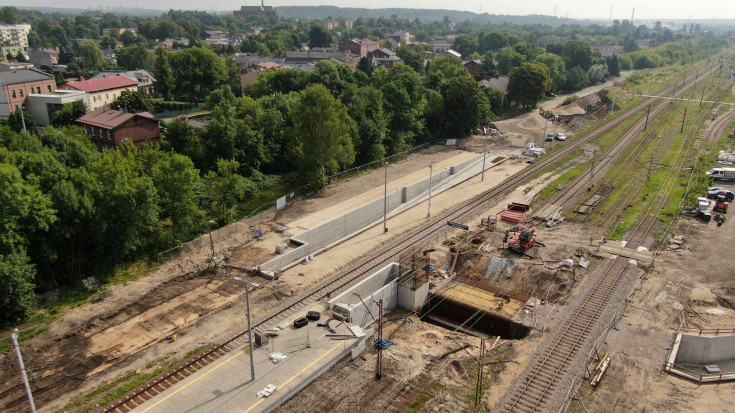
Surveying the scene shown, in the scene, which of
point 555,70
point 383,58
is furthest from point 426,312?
point 383,58

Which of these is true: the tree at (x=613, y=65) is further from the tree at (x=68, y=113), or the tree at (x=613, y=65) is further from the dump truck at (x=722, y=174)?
the tree at (x=68, y=113)

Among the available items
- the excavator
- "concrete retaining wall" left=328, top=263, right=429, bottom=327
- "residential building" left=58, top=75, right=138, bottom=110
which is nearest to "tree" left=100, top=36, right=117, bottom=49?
"residential building" left=58, top=75, right=138, bottom=110

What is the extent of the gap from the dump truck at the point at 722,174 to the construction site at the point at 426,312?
83.9 inches

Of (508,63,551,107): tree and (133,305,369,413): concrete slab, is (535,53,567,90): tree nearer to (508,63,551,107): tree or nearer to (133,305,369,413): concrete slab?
(508,63,551,107): tree

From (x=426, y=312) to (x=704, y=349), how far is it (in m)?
17.2

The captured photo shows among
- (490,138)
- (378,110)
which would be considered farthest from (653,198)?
(378,110)

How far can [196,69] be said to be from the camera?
93688mm

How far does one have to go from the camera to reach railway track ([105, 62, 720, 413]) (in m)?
24.9

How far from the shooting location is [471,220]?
48.5m

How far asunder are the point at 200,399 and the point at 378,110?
4803 centimetres

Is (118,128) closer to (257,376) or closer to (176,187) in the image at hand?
(176,187)

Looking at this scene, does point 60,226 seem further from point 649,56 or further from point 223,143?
point 649,56

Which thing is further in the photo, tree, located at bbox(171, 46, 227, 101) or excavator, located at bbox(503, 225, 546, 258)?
tree, located at bbox(171, 46, 227, 101)

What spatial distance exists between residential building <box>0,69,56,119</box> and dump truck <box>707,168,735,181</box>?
9622 centimetres
